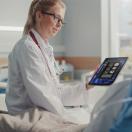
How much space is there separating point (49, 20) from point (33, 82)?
1.27 feet

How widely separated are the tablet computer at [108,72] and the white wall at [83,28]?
1470 millimetres

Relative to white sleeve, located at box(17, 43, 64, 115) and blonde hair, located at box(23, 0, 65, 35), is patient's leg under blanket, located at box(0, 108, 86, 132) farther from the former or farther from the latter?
blonde hair, located at box(23, 0, 65, 35)

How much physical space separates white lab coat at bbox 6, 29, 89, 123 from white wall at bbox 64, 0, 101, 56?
55.8 inches

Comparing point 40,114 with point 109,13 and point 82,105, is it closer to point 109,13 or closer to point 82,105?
point 82,105

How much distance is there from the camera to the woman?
1563mm

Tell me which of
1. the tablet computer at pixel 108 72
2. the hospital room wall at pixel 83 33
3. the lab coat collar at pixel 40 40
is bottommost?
the hospital room wall at pixel 83 33

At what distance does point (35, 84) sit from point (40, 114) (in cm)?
16

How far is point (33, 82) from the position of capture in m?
1.56

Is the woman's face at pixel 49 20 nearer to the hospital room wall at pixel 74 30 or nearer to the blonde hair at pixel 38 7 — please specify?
the blonde hair at pixel 38 7

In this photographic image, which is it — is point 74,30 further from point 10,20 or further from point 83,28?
point 10,20

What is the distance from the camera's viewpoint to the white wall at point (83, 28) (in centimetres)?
308

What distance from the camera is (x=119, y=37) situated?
321 centimetres

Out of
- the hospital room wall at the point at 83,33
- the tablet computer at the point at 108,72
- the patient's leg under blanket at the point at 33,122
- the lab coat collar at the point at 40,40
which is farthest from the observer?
the hospital room wall at the point at 83,33

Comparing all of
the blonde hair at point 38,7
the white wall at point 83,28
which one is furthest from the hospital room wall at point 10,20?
Answer: the blonde hair at point 38,7
